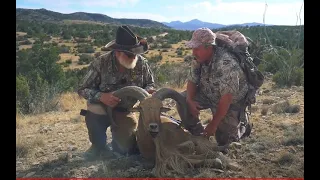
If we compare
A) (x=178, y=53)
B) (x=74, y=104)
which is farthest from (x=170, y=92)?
(x=178, y=53)

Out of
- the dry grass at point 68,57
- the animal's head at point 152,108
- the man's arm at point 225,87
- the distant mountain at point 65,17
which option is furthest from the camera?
the distant mountain at point 65,17

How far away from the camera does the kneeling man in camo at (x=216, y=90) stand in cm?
586

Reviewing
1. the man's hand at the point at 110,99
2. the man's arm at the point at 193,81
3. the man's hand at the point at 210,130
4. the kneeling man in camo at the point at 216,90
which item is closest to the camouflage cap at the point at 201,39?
the kneeling man in camo at the point at 216,90

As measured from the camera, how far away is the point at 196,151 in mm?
5637

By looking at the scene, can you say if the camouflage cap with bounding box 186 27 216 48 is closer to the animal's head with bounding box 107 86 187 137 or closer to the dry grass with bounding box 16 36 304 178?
the animal's head with bounding box 107 86 187 137

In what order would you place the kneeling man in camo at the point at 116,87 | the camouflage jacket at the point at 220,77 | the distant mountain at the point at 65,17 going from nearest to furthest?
the camouflage jacket at the point at 220,77, the kneeling man in camo at the point at 116,87, the distant mountain at the point at 65,17

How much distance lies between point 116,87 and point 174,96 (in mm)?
1040

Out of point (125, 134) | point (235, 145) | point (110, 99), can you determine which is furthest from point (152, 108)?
point (235, 145)

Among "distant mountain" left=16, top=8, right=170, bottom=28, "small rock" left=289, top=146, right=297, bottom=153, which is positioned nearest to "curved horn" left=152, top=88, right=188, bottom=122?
"small rock" left=289, top=146, right=297, bottom=153

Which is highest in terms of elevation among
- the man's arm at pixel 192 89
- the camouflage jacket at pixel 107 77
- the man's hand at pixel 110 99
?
the camouflage jacket at pixel 107 77

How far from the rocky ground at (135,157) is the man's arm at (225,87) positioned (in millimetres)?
528

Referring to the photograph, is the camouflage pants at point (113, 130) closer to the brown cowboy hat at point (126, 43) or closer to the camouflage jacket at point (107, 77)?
the camouflage jacket at point (107, 77)

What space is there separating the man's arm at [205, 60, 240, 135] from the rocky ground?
53cm

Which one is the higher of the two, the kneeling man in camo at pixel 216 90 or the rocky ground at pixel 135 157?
the kneeling man in camo at pixel 216 90
